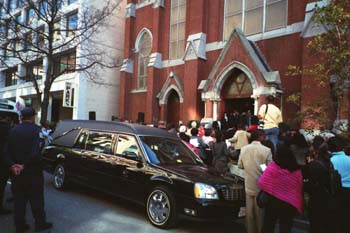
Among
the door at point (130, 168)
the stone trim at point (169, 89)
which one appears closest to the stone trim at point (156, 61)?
the stone trim at point (169, 89)

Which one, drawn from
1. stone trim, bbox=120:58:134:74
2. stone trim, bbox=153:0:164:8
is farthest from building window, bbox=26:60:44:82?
stone trim, bbox=153:0:164:8

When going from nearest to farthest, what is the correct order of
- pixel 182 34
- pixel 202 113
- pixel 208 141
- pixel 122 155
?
pixel 122 155
pixel 208 141
pixel 202 113
pixel 182 34

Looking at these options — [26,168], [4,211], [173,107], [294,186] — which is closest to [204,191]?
[294,186]

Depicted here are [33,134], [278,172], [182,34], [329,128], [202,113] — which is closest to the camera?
[278,172]

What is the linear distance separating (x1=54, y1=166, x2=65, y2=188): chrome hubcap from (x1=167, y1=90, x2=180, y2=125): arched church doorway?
13.8 m

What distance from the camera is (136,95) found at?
965 inches

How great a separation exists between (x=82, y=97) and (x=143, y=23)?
768cm

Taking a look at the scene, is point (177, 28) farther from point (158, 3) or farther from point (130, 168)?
point (130, 168)

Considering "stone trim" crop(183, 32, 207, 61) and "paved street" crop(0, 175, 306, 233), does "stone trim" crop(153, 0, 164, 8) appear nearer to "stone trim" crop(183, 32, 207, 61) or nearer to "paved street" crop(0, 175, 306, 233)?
"stone trim" crop(183, 32, 207, 61)

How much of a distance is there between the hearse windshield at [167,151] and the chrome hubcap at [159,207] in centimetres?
71

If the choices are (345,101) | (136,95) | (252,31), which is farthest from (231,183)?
(136,95)

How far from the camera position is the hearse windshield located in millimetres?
6605

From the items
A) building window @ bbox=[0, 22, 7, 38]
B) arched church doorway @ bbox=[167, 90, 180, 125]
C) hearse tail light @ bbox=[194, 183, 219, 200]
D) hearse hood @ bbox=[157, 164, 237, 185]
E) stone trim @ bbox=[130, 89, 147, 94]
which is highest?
building window @ bbox=[0, 22, 7, 38]

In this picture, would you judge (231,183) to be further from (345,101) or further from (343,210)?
(345,101)
